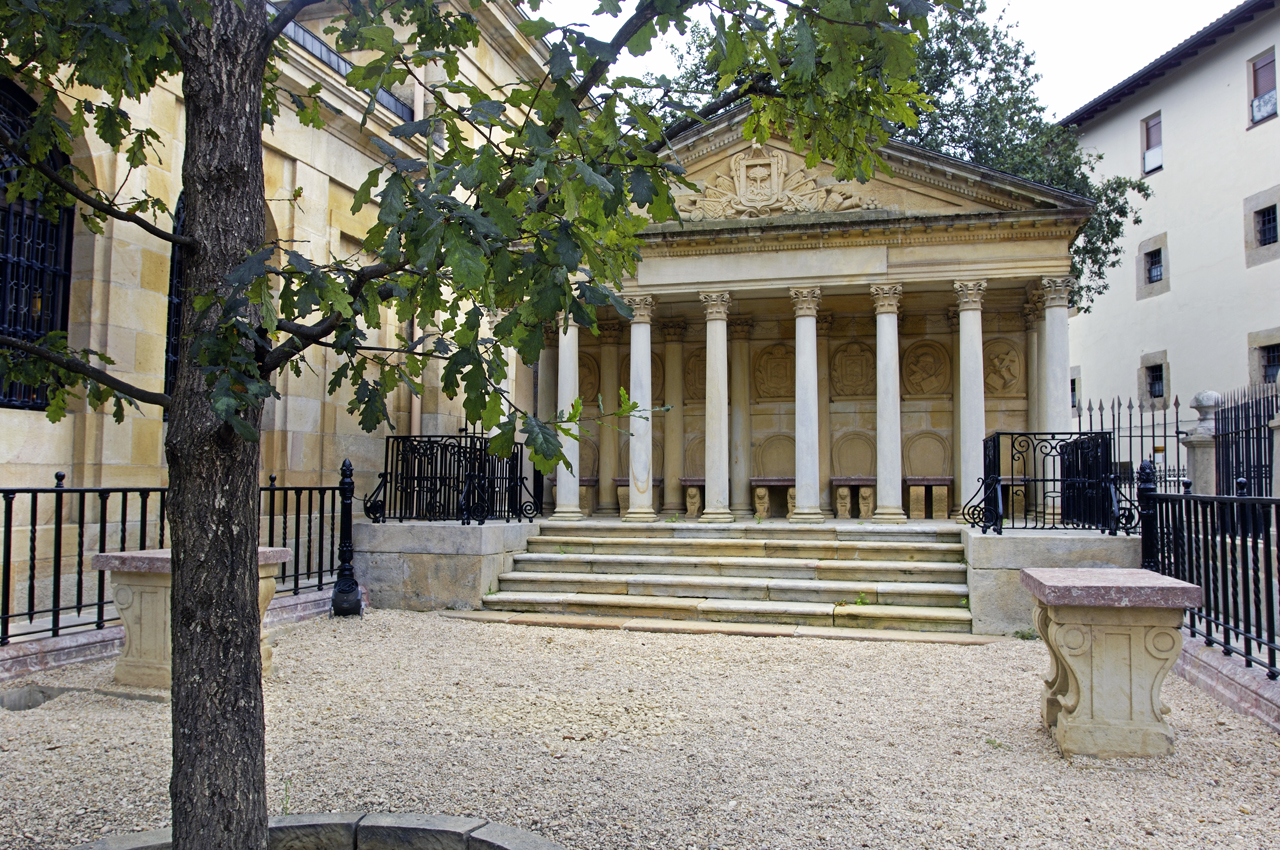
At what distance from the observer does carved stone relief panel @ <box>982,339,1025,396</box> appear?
15039mm

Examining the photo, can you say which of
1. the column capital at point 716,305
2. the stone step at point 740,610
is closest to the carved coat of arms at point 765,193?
the column capital at point 716,305

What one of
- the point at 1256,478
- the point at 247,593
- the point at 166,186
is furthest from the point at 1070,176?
the point at 247,593

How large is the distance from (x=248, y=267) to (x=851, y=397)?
14.6 meters

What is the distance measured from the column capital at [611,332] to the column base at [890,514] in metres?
6.39

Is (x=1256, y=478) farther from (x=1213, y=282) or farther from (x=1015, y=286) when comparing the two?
(x=1213, y=282)

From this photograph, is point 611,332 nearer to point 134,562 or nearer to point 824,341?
point 824,341

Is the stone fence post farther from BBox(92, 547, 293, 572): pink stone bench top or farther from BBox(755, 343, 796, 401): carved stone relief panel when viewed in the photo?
BBox(92, 547, 293, 572): pink stone bench top

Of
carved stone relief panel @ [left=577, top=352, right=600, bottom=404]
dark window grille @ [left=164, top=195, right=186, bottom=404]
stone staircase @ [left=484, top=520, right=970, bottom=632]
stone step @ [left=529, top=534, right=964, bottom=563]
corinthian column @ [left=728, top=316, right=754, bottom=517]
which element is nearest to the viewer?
stone staircase @ [left=484, top=520, right=970, bottom=632]

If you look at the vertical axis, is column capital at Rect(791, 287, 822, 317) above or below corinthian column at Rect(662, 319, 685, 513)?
above

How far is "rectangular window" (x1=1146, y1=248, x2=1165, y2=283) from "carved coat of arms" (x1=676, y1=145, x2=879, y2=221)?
50.5 feet

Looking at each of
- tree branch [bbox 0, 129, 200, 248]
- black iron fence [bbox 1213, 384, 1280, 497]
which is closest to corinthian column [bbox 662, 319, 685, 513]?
black iron fence [bbox 1213, 384, 1280, 497]

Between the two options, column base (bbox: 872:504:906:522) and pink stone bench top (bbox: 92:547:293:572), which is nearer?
pink stone bench top (bbox: 92:547:293:572)

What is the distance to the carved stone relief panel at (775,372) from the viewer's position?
1619 centimetres

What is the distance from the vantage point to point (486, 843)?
307cm
